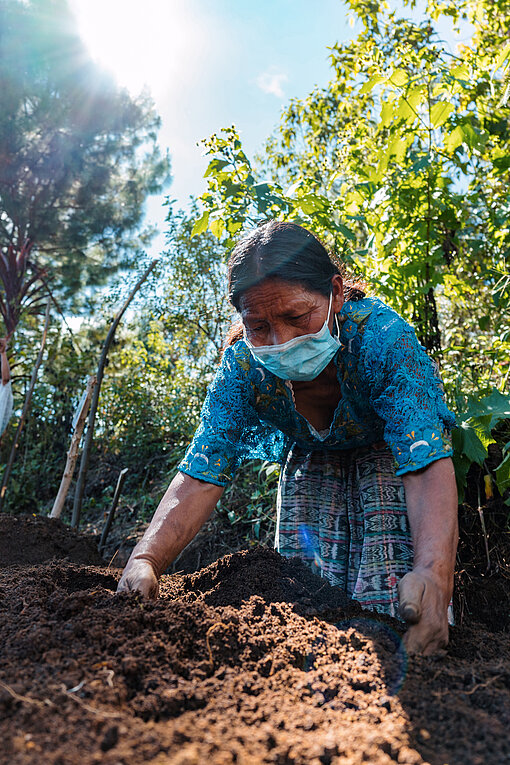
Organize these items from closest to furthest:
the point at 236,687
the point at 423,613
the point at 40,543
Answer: the point at 236,687 → the point at 423,613 → the point at 40,543

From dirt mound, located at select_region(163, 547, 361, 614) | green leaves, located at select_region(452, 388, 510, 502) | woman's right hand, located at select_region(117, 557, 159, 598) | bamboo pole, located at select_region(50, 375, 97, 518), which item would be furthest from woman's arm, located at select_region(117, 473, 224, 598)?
bamboo pole, located at select_region(50, 375, 97, 518)

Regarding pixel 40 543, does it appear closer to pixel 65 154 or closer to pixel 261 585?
pixel 261 585

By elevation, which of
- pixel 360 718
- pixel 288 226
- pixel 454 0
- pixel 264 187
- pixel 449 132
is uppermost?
pixel 454 0

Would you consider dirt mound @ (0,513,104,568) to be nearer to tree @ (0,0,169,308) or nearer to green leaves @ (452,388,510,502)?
green leaves @ (452,388,510,502)

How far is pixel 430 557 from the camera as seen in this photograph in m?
1.41

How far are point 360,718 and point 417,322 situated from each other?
2.11 metres

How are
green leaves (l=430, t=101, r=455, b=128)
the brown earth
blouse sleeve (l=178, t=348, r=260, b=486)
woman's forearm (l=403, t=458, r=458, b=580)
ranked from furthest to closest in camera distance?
green leaves (l=430, t=101, r=455, b=128) → blouse sleeve (l=178, t=348, r=260, b=486) → woman's forearm (l=403, t=458, r=458, b=580) → the brown earth

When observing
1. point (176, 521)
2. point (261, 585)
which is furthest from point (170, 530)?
point (261, 585)

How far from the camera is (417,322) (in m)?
2.76

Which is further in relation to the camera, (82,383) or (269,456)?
(82,383)

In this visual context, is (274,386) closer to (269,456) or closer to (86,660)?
(269,456)

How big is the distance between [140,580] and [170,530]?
24 cm

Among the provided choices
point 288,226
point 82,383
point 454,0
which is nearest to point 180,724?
point 288,226

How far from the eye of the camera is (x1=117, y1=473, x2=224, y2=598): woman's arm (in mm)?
1657
